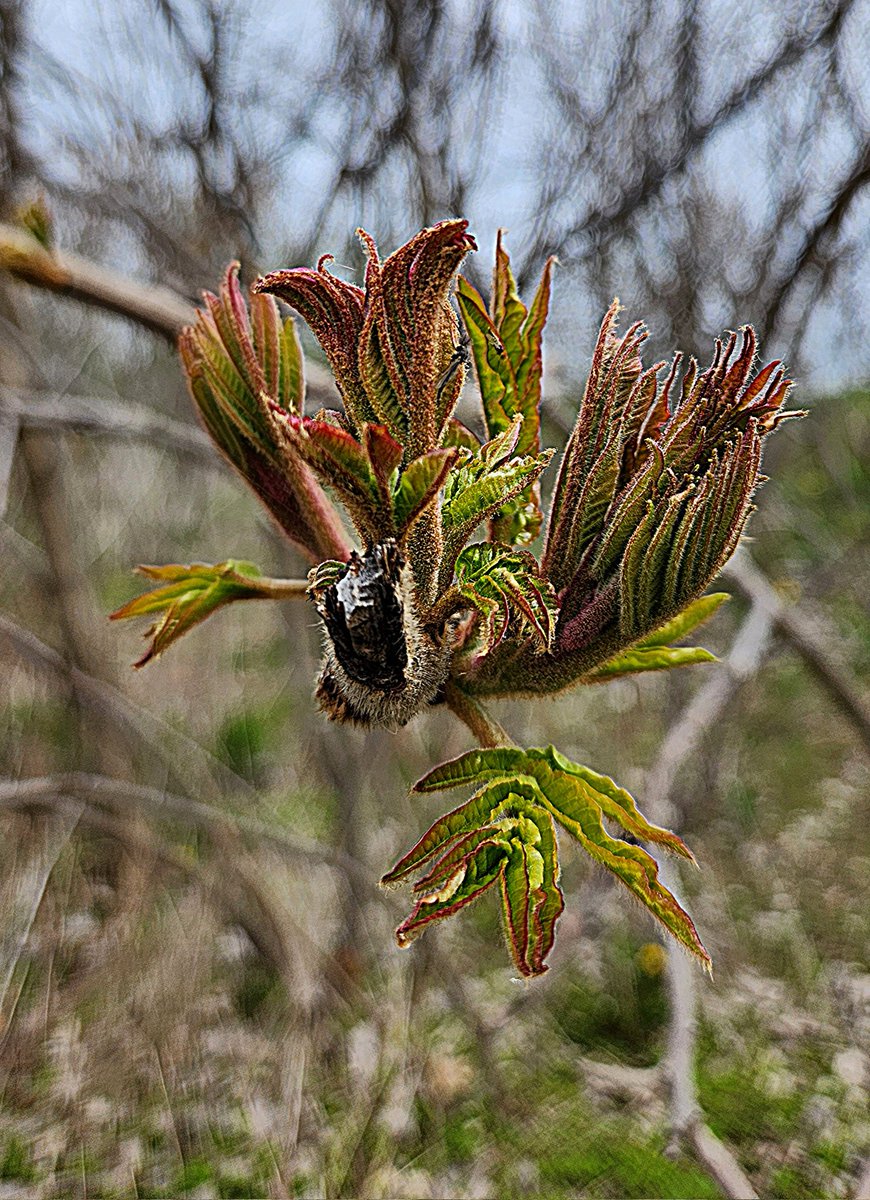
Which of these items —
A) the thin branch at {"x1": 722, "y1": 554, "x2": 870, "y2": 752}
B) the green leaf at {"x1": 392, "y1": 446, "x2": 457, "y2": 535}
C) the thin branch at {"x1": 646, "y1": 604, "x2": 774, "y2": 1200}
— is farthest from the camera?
the thin branch at {"x1": 722, "y1": 554, "x2": 870, "y2": 752}

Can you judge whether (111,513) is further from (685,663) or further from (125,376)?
(685,663)

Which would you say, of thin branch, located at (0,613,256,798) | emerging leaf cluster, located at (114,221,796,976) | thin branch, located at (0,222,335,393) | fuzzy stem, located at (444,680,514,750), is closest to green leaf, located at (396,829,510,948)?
emerging leaf cluster, located at (114,221,796,976)

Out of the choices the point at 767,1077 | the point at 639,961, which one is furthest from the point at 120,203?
the point at 767,1077

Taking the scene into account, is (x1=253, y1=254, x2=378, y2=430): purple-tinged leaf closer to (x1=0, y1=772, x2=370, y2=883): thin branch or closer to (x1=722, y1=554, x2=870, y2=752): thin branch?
(x1=722, y1=554, x2=870, y2=752): thin branch

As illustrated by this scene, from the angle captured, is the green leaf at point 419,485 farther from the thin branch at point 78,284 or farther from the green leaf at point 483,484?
the thin branch at point 78,284

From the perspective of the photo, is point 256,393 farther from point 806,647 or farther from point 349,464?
point 806,647

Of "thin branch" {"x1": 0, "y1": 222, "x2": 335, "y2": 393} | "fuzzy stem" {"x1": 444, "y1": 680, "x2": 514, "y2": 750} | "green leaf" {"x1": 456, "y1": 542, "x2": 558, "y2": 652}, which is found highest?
"thin branch" {"x1": 0, "y1": 222, "x2": 335, "y2": 393}
